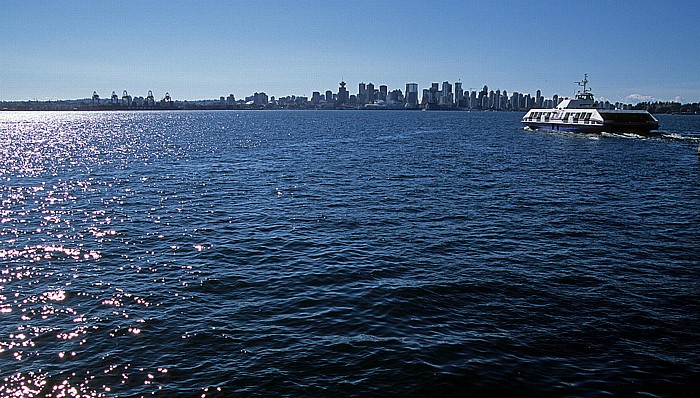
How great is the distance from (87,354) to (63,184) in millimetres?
38036

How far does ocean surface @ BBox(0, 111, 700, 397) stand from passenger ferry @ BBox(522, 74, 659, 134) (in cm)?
6128

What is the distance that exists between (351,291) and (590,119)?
95.5 meters

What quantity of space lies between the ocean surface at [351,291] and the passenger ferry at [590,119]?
201 feet

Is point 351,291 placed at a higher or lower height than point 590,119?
lower

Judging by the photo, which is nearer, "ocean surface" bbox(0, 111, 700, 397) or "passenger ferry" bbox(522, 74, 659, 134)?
"ocean surface" bbox(0, 111, 700, 397)

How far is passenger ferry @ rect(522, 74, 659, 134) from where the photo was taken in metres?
96.9

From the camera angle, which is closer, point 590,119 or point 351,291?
point 351,291

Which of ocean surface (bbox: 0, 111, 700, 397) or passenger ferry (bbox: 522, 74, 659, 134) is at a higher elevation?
passenger ferry (bbox: 522, 74, 659, 134)

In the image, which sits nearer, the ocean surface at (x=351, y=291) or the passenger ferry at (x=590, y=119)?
the ocean surface at (x=351, y=291)

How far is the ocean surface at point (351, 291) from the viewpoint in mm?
13625

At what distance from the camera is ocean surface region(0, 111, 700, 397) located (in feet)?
44.7

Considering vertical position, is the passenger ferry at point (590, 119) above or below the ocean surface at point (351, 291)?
above

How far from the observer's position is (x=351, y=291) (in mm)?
19812

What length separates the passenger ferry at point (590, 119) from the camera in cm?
9688
